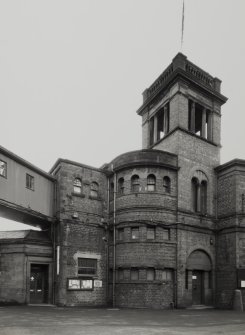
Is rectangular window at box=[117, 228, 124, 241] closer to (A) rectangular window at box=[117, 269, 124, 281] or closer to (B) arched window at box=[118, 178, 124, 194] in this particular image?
(A) rectangular window at box=[117, 269, 124, 281]

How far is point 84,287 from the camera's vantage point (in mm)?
26734

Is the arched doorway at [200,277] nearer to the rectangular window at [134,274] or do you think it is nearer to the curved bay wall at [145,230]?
the curved bay wall at [145,230]

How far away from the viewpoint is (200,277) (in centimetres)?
2855

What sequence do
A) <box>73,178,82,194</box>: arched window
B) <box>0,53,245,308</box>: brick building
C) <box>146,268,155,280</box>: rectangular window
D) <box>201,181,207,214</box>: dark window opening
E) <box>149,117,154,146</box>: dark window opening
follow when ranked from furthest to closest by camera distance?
1. <box>149,117,154,146</box>: dark window opening
2. <box>201,181,207,214</box>: dark window opening
3. <box>73,178,82,194</box>: arched window
4. <box>0,53,245,308</box>: brick building
5. <box>146,268,155,280</box>: rectangular window

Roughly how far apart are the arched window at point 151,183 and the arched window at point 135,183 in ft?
2.17

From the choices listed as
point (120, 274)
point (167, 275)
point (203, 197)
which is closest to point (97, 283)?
point (120, 274)

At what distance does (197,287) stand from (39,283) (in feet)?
34.7

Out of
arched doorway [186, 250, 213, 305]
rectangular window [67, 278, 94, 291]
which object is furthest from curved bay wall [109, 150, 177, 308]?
arched doorway [186, 250, 213, 305]

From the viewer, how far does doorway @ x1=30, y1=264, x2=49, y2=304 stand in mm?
27422

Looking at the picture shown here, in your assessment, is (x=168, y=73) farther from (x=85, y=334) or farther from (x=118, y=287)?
(x=85, y=334)

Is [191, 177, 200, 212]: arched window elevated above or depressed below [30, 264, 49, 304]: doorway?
above

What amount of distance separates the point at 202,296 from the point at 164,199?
7137 millimetres

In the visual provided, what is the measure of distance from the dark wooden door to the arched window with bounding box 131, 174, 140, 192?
22.3 ft

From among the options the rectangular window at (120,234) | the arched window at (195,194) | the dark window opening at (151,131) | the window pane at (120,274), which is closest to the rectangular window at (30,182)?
the rectangular window at (120,234)
